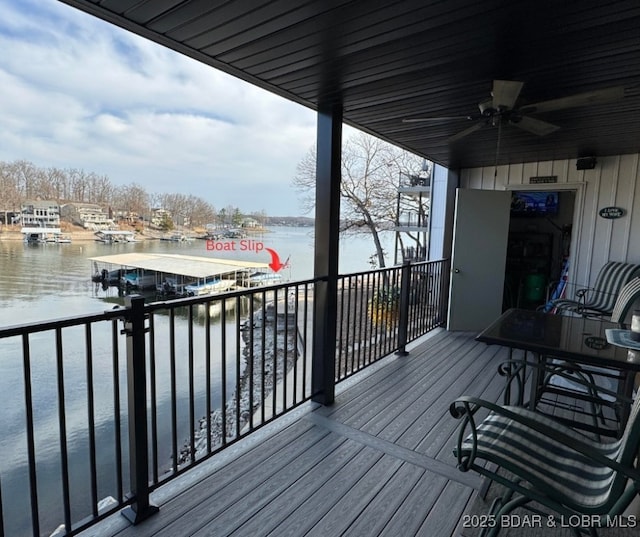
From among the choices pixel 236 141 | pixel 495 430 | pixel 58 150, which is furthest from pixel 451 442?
pixel 236 141

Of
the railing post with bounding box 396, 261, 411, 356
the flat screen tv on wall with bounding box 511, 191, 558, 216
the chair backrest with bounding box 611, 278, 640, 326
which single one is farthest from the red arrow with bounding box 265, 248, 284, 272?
the chair backrest with bounding box 611, 278, 640, 326

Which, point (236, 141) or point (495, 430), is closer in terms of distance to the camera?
point (495, 430)

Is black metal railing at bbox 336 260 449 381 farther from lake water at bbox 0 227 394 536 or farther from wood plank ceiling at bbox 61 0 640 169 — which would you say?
wood plank ceiling at bbox 61 0 640 169

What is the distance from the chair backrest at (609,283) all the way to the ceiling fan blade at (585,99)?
2.93 metres

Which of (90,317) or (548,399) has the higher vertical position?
(90,317)

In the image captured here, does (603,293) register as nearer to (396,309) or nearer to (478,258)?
(478,258)

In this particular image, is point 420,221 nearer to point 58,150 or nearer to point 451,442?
point 451,442

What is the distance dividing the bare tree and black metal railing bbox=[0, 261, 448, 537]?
8135 millimetres

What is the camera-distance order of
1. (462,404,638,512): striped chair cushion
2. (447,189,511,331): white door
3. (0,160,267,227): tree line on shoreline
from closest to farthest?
(462,404,638,512): striped chair cushion, (447,189,511,331): white door, (0,160,267,227): tree line on shoreline

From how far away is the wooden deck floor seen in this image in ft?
5.41

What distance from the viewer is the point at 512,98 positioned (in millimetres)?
2217

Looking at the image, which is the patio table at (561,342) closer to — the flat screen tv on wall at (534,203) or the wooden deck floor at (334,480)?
the wooden deck floor at (334,480)

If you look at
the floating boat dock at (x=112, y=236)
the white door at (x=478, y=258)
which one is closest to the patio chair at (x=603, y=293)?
the white door at (x=478, y=258)

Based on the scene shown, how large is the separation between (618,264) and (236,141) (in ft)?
66.4
